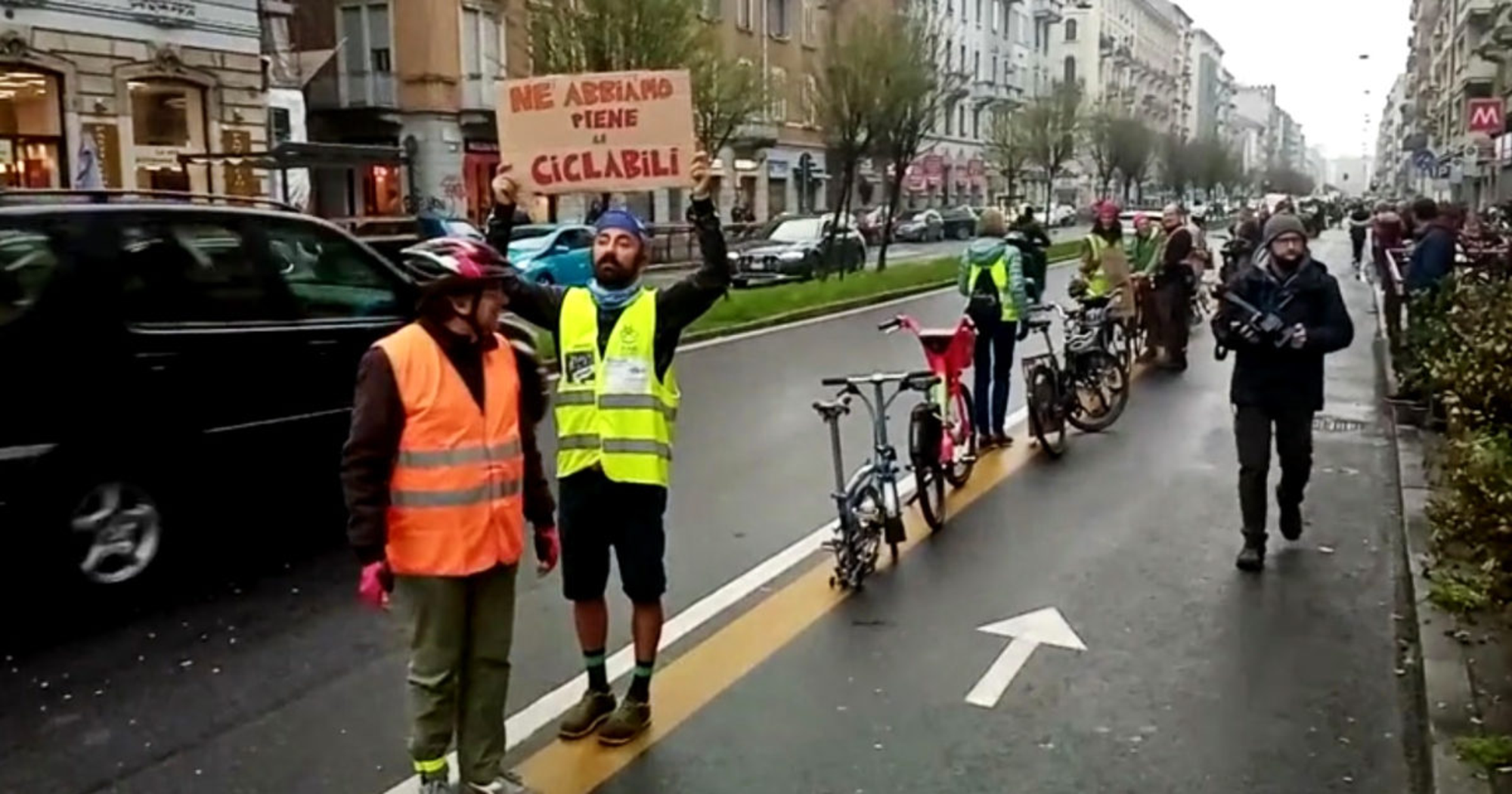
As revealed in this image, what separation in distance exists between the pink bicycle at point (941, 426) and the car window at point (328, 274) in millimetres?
2993

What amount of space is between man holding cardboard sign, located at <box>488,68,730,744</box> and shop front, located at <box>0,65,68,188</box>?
74.4ft

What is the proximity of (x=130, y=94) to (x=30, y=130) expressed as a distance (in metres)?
2.20

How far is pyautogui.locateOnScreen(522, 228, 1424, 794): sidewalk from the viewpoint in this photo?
16.1ft

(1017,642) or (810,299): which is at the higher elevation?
(810,299)

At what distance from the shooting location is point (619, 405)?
494cm

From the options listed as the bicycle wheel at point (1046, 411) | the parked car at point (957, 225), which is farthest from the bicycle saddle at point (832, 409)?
the parked car at point (957, 225)

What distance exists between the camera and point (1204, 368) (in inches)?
623

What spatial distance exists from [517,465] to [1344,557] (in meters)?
5.03

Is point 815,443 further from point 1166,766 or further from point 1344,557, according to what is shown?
point 1166,766

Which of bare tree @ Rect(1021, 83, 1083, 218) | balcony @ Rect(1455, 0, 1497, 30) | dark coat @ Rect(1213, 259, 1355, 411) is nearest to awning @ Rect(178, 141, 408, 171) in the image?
dark coat @ Rect(1213, 259, 1355, 411)

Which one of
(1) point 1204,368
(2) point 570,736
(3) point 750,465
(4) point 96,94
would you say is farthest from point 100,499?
(4) point 96,94

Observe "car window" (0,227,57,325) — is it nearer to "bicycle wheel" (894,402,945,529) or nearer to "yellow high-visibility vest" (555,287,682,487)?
"yellow high-visibility vest" (555,287,682,487)

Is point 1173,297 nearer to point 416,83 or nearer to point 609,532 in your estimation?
point 609,532

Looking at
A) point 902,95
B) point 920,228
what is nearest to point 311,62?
point 902,95
